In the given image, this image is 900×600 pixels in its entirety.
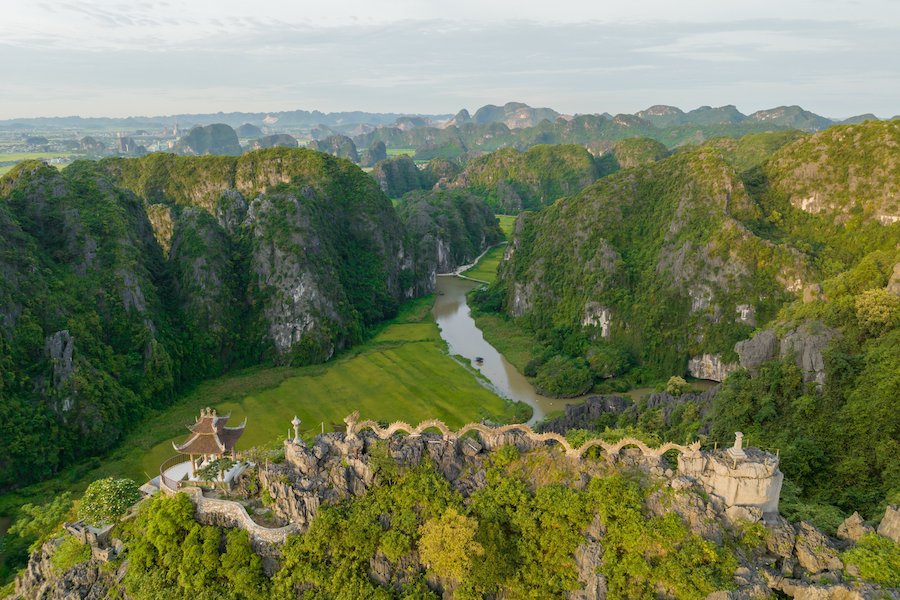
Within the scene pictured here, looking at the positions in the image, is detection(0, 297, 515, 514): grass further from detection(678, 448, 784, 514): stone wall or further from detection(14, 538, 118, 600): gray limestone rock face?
detection(678, 448, 784, 514): stone wall

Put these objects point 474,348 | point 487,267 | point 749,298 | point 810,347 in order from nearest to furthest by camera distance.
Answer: point 810,347, point 749,298, point 474,348, point 487,267

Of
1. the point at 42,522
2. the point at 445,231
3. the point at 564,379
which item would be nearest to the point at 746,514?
the point at 564,379

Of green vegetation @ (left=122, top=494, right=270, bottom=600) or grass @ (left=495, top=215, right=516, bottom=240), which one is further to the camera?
grass @ (left=495, top=215, right=516, bottom=240)

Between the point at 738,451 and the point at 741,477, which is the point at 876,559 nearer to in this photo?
the point at 741,477

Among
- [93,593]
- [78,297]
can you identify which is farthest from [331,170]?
[93,593]

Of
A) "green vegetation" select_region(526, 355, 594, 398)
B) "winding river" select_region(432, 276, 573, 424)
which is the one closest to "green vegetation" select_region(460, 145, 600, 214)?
"winding river" select_region(432, 276, 573, 424)
